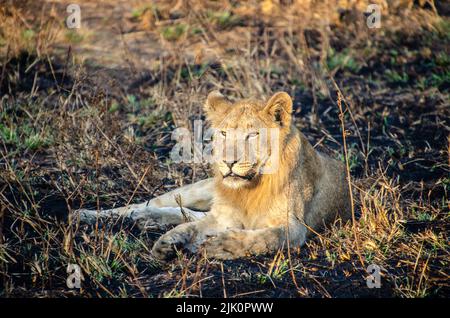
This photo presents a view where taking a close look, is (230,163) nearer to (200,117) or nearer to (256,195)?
(256,195)

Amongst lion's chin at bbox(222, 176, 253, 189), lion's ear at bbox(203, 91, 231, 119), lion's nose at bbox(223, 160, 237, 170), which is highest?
lion's ear at bbox(203, 91, 231, 119)

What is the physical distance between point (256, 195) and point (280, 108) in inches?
28.7

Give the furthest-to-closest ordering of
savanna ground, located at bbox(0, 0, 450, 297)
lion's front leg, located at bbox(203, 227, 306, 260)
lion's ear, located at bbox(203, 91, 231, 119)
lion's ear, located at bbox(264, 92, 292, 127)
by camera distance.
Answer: lion's ear, located at bbox(203, 91, 231, 119), lion's ear, located at bbox(264, 92, 292, 127), lion's front leg, located at bbox(203, 227, 306, 260), savanna ground, located at bbox(0, 0, 450, 297)

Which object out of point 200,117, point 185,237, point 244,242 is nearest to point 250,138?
point 244,242

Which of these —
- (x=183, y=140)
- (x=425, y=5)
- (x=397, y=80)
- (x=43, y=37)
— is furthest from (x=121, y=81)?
(x=425, y=5)

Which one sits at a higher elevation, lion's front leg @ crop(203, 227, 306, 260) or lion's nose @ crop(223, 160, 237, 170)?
lion's nose @ crop(223, 160, 237, 170)

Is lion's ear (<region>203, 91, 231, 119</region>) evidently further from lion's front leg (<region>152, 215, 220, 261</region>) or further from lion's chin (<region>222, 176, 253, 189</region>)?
lion's front leg (<region>152, 215, 220, 261</region>)

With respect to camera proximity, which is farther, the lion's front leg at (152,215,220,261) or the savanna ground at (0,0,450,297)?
the lion's front leg at (152,215,220,261)

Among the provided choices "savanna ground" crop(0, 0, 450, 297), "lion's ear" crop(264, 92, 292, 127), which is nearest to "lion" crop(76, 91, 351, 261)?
"lion's ear" crop(264, 92, 292, 127)

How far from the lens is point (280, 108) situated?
5449mm

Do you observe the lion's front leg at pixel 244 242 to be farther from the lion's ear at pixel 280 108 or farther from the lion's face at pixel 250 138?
the lion's ear at pixel 280 108

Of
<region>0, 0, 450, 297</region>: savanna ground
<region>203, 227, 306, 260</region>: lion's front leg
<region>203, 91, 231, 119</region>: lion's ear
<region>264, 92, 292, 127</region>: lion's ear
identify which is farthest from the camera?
<region>203, 91, 231, 119</region>: lion's ear

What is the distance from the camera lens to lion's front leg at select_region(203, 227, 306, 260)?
5.19 m
